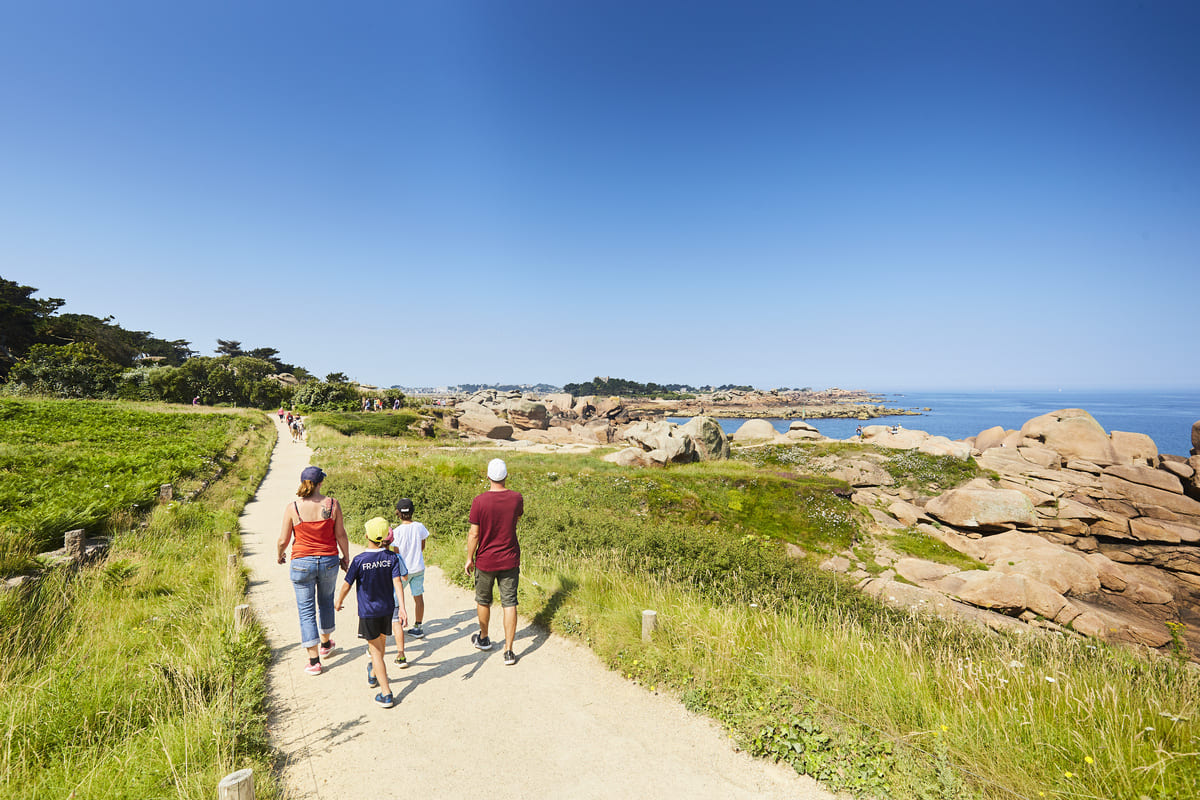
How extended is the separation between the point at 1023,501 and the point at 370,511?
2921cm

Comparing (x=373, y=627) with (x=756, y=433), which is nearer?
(x=373, y=627)

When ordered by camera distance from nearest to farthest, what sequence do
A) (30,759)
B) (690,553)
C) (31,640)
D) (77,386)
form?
1. (30,759)
2. (31,640)
3. (690,553)
4. (77,386)

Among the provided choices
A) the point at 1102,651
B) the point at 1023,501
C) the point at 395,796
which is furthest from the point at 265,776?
the point at 1023,501

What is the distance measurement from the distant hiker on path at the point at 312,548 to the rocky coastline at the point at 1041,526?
12.2m

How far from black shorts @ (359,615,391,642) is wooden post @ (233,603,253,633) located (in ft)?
7.66

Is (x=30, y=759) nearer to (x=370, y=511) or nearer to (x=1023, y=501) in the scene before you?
(x=370, y=511)

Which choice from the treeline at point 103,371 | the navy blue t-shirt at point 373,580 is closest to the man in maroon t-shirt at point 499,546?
the navy blue t-shirt at point 373,580

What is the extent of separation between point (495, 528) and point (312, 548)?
2119mm

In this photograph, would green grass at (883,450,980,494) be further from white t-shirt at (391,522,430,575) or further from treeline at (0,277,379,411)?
treeline at (0,277,379,411)

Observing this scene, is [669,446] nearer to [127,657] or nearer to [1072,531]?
[1072,531]

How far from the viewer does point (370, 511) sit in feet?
43.4

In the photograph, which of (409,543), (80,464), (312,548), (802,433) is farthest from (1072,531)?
(80,464)

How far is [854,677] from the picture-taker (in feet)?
16.7

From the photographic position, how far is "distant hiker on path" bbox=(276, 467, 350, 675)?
5.58 m
